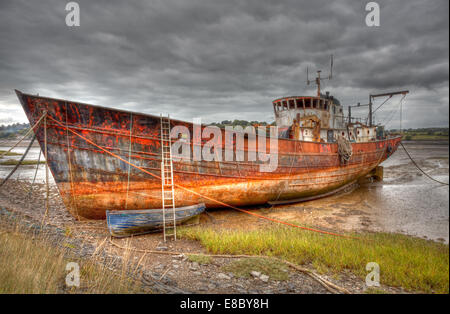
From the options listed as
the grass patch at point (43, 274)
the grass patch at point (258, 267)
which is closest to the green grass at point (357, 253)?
the grass patch at point (258, 267)

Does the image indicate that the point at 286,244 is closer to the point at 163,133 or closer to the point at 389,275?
the point at 389,275

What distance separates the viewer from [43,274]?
3.14 meters

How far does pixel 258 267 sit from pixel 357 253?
7.41 feet

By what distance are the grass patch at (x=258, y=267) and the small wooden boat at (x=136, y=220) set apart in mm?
2602

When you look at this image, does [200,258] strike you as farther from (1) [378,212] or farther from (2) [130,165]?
(1) [378,212]

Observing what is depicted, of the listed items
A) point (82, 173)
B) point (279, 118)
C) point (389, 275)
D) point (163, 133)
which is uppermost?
point (279, 118)

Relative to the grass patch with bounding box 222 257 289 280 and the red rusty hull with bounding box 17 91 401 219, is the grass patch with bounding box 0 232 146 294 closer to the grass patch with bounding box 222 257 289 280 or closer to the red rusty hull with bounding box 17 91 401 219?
the grass patch with bounding box 222 257 289 280

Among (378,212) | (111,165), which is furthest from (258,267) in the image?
(378,212)

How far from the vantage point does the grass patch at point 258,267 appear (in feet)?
12.8

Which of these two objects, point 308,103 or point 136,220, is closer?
point 136,220

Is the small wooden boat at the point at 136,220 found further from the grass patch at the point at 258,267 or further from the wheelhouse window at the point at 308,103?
the wheelhouse window at the point at 308,103

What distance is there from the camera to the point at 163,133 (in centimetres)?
685
